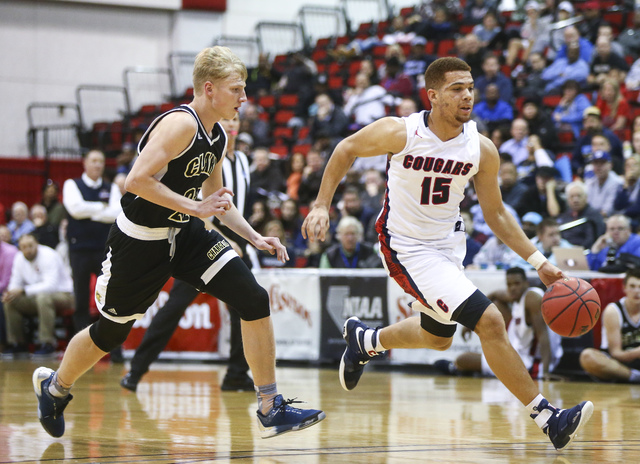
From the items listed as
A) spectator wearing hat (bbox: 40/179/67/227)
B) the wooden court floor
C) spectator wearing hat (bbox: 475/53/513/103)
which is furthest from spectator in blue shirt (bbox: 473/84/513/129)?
spectator wearing hat (bbox: 40/179/67/227)

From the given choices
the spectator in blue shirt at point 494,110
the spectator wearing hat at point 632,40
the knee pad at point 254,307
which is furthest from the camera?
the spectator wearing hat at point 632,40

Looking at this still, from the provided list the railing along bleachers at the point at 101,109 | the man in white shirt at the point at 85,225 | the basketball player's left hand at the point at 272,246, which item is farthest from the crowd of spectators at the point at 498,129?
the basketball player's left hand at the point at 272,246

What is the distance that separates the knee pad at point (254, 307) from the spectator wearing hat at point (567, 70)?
9823 mm

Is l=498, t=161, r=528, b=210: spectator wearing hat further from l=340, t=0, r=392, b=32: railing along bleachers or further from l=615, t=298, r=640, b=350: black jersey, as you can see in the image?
l=340, t=0, r=392, b=32: railing along bleachers

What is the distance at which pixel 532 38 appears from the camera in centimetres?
1548

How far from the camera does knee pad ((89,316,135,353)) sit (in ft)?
15.4

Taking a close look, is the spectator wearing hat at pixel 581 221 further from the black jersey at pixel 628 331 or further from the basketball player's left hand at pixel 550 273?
the basketball player's left hand at pixel 550 273

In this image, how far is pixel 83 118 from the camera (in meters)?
22.1

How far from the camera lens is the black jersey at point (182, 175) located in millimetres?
4500

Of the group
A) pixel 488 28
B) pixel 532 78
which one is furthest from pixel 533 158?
pixel 488 28

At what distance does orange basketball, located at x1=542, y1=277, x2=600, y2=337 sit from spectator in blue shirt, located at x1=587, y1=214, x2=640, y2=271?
4466 millimetres

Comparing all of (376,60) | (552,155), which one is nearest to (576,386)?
(552,155)

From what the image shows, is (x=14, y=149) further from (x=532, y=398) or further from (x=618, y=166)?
(x=532, y=398)

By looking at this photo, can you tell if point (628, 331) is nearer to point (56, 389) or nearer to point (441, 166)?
point (441, 166)
